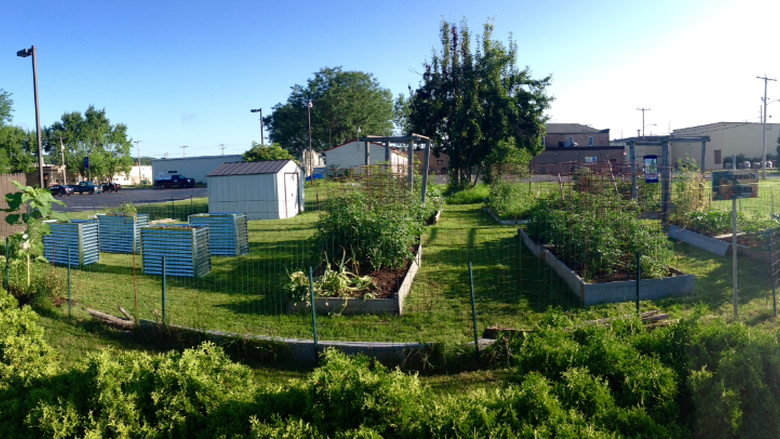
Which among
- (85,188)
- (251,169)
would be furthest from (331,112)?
(251,169)

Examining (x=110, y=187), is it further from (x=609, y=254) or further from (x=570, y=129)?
(x=570, y=129)

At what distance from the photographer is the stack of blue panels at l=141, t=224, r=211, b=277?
32.1 feet

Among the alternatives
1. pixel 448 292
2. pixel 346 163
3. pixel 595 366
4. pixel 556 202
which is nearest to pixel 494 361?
pixel 595 366

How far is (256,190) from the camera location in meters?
19.1

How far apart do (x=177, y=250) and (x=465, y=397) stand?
7.67 m

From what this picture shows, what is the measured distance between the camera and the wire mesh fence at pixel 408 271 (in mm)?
7062

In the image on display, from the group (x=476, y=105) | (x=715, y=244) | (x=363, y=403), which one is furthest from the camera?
(x=476, y=105)

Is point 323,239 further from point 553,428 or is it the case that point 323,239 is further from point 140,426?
point 553,428

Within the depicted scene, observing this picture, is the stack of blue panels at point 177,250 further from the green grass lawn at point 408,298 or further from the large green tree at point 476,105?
the large green tree at point 476,105

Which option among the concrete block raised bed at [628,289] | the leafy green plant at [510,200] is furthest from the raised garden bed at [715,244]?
the leafy green plant at [510,200]

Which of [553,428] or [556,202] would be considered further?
[556,202]

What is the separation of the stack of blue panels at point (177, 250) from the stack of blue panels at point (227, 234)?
52.6 inches

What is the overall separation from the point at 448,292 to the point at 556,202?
4.42 metres

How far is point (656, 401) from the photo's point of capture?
3.46 meters
